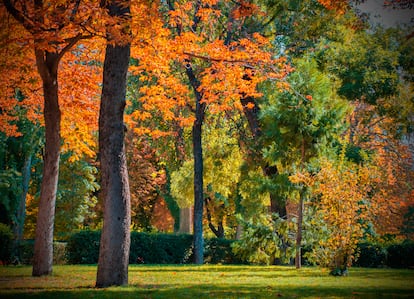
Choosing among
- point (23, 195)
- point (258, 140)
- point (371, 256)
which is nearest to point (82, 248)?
point (23, 195)

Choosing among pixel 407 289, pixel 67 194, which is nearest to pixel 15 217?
pixel 67 194

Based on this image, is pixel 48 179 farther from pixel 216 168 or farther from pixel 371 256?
pixel 216 168

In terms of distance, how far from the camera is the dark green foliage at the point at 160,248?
81.9 feet

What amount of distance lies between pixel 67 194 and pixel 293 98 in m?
15.9

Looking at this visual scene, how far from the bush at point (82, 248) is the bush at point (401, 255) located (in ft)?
37.7

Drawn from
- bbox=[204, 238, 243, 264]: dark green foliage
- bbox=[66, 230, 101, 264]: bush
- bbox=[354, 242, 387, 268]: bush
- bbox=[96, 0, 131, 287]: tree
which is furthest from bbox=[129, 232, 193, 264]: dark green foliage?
bbox=[96, 0, 131, 287]: tree

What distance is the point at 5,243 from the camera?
20.9 metres

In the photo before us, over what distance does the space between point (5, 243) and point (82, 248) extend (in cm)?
351

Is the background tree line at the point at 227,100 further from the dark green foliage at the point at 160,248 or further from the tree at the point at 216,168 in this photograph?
the dark green foliage at the point at 160,248

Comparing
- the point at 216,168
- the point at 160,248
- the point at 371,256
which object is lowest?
the point at 371,256

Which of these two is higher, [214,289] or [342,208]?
[342,208]

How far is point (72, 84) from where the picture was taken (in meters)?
17.6

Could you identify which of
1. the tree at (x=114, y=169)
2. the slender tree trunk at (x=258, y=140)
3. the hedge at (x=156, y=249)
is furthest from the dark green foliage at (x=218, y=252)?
the tree at (x=114, y=169)

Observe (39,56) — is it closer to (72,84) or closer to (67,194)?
(72,84)
